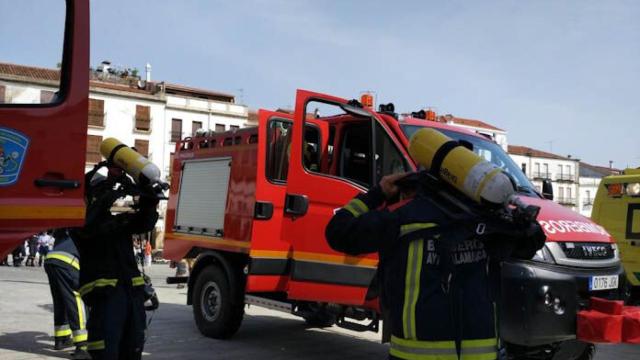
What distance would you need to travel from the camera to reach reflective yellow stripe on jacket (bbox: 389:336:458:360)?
2559mm

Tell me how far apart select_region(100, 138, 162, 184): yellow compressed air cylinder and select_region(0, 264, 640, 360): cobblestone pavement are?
2.88 meters

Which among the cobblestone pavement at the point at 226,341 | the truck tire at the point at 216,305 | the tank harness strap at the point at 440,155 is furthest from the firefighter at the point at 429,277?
the truck tire at the point at 216,305

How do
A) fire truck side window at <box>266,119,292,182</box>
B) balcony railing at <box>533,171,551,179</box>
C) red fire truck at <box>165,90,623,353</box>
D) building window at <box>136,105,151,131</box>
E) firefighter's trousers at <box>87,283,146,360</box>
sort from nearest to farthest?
firefighter's trousers at <box>87,283,146,360</box>, red fire truck at <box>165,90,623,353</box>, fire truck side window at <box>266,119,292,182</box>, building window at <box>136,105,151,131</box>, balcony railing at <box>533,171,551,179</box>

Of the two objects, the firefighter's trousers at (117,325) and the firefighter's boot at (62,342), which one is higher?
the firefighter's trousers at (117,325)

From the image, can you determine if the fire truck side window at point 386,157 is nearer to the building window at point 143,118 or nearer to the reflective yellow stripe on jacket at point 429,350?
the reflective yellow stripe on jacket at point 429,350

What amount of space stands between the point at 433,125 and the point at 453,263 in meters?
3.77

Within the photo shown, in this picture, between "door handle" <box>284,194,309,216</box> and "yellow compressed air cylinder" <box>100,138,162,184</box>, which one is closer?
"yellow compressed air cylinder" <box>100,138,162,184</box>

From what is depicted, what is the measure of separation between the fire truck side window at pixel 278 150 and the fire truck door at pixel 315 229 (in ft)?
2.62

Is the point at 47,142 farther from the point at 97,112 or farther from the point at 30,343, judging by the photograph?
the point at 97,112

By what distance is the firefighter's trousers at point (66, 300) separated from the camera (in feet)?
20.2

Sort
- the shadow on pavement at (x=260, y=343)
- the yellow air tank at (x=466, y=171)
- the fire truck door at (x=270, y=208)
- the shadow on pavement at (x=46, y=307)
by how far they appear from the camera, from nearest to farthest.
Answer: the yellow air tank at (x=466, y=171) → the fire truck door at (x=270, y=208) → the shadow on pavement at (x=260, y=343) → the shadow on pavement at (x=46, y=307)

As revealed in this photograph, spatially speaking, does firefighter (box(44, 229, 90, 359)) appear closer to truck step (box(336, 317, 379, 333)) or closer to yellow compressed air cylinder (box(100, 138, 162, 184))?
yellow compressed air cylinder (box(100, 138, 162, 184))

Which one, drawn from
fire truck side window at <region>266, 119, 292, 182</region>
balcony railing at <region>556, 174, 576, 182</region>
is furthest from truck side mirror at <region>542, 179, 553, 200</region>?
balcony railing at <region>556, 174, 576, 182</region>

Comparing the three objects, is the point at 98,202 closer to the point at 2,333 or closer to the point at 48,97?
the point at 48,97
